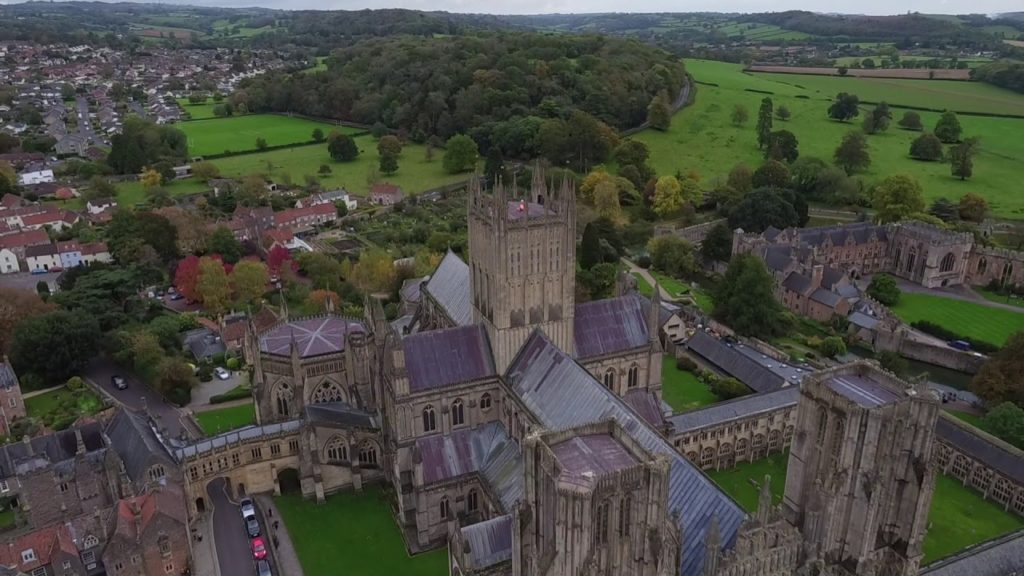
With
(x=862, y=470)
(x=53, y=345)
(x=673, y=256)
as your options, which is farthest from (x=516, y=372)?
(x=673, y=256)

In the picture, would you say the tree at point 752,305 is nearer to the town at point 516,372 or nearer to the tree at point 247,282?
the town at point 516,372

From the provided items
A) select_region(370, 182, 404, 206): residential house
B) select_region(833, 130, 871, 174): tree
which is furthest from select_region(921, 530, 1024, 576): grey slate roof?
select_region(833, 130, 871, 174): tree

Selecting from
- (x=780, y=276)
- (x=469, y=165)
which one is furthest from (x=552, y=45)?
(x=780, y=276)

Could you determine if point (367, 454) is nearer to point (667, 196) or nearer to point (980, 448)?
point (980, 448)

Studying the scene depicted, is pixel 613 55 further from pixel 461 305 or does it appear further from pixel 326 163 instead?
pixel 461 305

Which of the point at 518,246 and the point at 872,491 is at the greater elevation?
the point at 518,246

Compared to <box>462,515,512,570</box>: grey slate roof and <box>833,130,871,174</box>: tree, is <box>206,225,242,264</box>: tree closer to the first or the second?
<box>462,515,512,570</box>: grey slate roof

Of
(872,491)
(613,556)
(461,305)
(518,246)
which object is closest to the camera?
(613,556)

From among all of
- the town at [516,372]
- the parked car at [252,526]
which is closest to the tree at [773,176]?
the town at [516,372]
